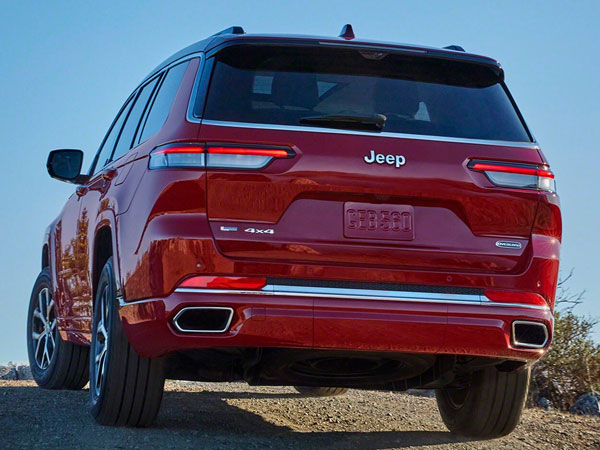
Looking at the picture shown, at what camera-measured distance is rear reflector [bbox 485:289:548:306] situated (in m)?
4.77

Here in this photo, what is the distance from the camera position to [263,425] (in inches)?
258

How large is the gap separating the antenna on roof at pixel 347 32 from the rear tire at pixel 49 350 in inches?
144

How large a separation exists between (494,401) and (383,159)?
1747 millimetres

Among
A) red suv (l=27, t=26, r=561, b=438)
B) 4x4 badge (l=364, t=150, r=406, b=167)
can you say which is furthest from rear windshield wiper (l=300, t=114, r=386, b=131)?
4x4 badge (l=364, t=150, r=406, b=167)

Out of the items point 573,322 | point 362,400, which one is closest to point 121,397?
point 362,400

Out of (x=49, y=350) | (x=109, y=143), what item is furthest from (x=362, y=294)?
(x=49, y=350)

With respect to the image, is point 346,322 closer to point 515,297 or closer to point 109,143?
point 515,297

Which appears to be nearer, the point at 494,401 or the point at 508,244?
the point at 508,244

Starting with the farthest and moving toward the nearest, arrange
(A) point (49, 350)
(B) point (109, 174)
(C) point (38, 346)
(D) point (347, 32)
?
(C) point (38, 346)
(A) point (49, 350)
(B) point (109, 174)
(D) point (347, 32)

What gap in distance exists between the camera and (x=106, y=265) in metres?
5.57

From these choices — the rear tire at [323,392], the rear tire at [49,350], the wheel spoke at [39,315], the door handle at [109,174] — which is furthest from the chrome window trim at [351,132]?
the wheel spoke at [39,315]

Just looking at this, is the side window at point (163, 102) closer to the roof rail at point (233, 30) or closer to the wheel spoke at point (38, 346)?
→ the roof rail at point (233, 30)

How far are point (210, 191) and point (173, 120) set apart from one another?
0.49m

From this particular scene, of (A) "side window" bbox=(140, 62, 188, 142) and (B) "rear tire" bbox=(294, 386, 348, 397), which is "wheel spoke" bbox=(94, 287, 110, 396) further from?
(B) "rear tire" bbox=(294, 386, 348, 397)
